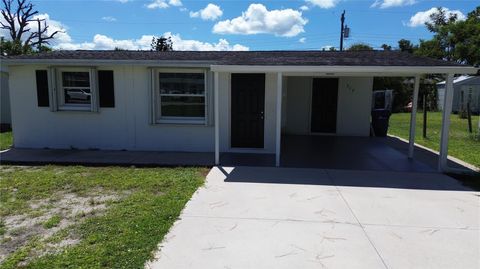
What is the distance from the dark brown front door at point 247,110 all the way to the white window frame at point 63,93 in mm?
3666

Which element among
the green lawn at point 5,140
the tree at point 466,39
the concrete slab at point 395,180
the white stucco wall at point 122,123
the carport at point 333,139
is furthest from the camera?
the tree at point 466,39

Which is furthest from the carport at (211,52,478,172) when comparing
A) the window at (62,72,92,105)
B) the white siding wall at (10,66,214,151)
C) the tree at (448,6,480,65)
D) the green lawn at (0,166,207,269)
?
the tree at (448,6,480,65)

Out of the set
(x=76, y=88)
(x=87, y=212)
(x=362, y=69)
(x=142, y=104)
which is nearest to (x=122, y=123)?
(x=142, y=104)

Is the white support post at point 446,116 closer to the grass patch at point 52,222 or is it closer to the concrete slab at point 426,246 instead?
the concrete slab at point 426,246

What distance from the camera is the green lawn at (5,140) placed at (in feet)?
32.7

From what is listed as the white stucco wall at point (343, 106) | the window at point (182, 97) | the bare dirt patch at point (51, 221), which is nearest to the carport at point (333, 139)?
the window at point (182, 97)

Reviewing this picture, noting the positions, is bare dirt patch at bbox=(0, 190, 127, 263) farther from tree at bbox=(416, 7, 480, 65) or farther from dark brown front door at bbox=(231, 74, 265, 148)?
tree at bbox=(416, 7, 480, 65)

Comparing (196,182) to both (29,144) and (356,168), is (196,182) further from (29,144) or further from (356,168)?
(29,144)

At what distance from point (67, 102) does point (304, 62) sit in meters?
6.61

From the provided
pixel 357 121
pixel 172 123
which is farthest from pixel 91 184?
pixel 357 121

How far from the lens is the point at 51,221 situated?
4.58 meters

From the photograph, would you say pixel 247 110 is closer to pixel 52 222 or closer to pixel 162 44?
pixel 52 222

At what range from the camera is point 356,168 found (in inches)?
306

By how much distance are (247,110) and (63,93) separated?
5.11m
